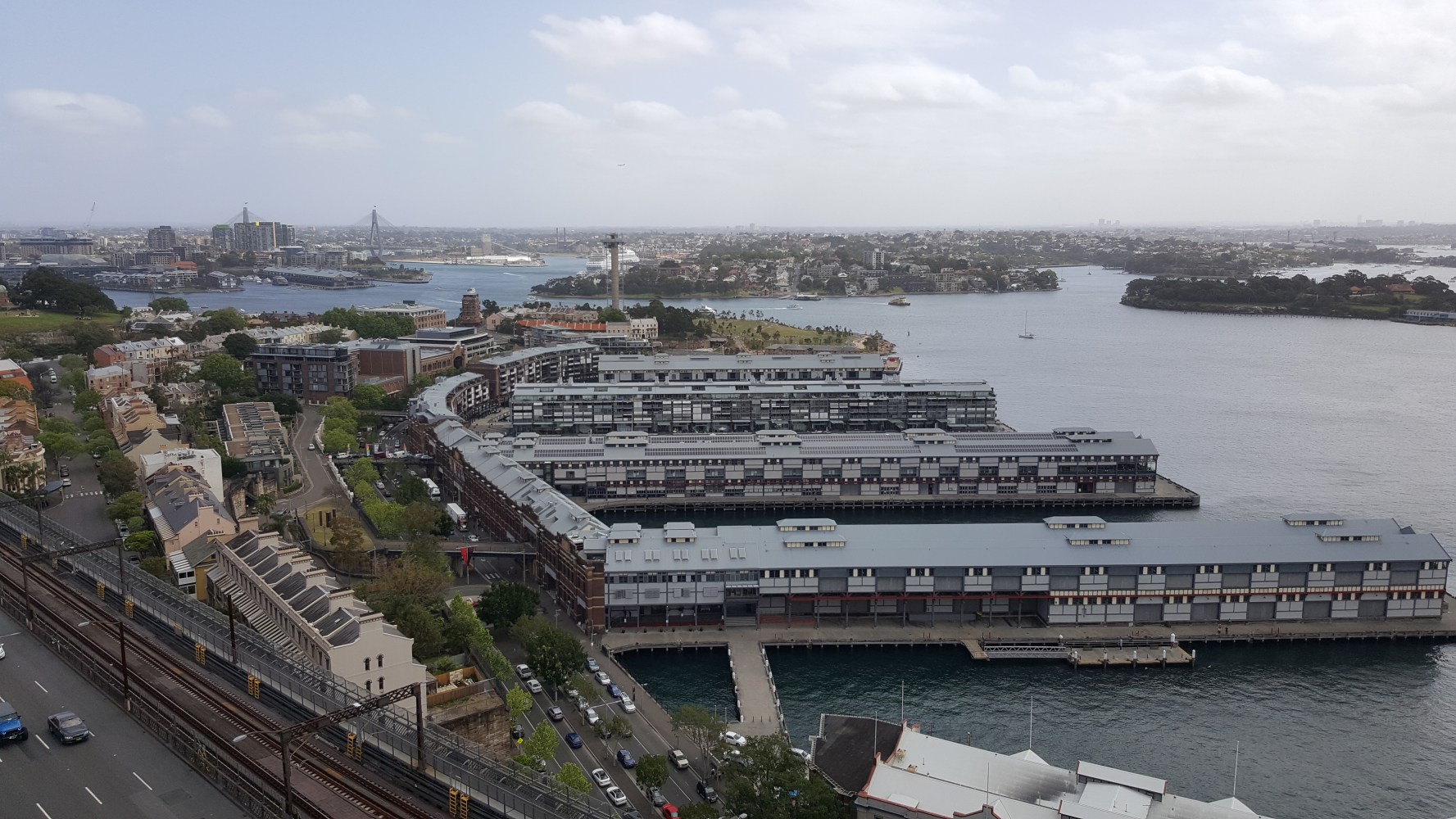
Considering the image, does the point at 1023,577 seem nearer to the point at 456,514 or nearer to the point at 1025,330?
the point at 456,514

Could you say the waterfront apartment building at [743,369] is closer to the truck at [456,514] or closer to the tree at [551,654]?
the truck at [456,514]

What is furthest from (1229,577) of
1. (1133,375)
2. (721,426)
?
(1133,375)

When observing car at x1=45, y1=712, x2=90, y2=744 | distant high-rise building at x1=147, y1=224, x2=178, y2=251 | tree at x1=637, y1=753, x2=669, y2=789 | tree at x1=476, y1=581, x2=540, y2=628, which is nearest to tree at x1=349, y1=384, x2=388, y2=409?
tree at x1=476, y1=581, x2=540, y2=628

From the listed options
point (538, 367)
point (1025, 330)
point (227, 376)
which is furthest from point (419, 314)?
point (1025, 330)

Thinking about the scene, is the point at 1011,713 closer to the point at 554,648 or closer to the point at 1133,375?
the point at 554,648

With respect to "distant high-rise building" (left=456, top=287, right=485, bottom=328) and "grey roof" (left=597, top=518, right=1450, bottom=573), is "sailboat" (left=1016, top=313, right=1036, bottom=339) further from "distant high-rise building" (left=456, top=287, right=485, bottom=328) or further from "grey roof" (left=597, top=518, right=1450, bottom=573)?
"grey roof" (left=597, top=518, right=1450, bottom=573)

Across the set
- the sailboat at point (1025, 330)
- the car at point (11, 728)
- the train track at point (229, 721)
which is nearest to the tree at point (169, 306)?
the train track at point (229, 721)
